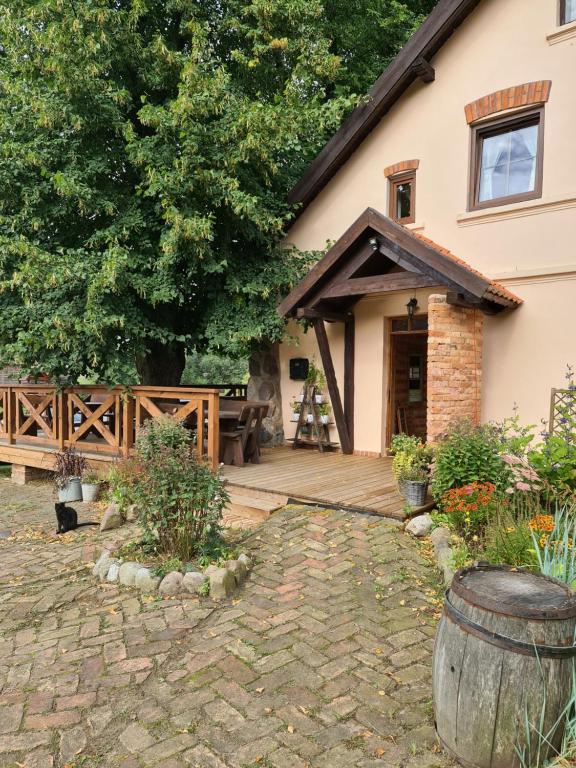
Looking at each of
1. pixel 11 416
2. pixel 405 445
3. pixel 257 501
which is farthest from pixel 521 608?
pixel 11 416

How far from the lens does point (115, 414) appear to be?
8438mm

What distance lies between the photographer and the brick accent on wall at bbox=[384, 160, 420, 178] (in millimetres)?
8398

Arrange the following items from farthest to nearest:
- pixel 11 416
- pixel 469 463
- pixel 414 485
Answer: pixel 11 416, pixel 414 485, pixel 469 463

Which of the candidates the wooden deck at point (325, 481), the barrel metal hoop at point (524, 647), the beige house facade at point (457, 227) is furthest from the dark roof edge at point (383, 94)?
the barrel metal hoop at point (524, 647)

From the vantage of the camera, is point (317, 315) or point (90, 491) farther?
point (317, 315)

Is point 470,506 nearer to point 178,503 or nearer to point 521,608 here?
point 521,608

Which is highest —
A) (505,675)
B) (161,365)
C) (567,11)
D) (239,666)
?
(567,11)

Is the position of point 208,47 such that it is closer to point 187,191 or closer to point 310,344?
point 187,191

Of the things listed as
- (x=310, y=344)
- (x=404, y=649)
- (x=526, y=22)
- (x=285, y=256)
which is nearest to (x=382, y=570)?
(x=404, y=649)

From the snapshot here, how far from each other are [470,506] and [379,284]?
12.1ft

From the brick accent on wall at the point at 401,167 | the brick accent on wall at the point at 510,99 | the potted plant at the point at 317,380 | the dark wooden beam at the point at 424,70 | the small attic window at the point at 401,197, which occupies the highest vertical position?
the dark wooden beam at the point at 424,70

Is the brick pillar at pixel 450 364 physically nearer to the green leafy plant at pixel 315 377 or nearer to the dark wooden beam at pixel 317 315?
the dark wooden beam at pixel 317 315

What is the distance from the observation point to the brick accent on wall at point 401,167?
840 cm

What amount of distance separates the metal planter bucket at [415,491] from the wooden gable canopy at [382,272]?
2.31m
